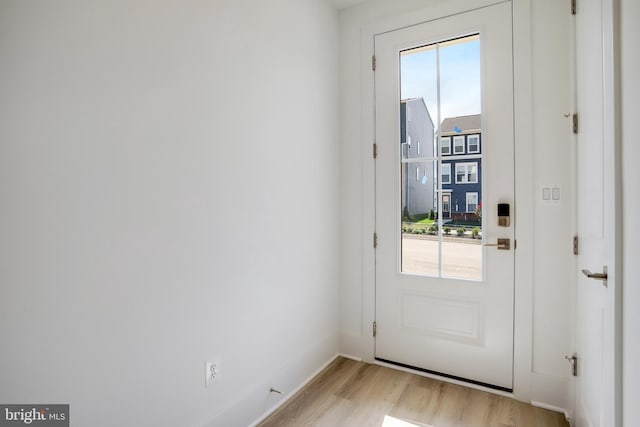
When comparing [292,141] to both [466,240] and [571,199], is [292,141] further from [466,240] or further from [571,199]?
[571,199]

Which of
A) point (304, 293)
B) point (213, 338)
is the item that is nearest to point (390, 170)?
point (304, 293)

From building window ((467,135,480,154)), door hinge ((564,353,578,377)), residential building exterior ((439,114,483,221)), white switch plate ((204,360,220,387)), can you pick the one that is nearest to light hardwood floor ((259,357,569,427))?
door hinge ((564,353,578,377))

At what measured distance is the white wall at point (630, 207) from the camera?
1.02 meters

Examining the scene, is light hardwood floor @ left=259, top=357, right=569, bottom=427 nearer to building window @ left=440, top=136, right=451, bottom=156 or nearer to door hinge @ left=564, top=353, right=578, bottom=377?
door hinge @ left=564, top=353, right=578, bottom=377

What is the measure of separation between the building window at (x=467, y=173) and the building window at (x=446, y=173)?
5 cm

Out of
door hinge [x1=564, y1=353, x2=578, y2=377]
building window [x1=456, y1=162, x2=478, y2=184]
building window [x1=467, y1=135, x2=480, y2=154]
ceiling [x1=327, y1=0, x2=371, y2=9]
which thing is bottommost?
door hinge [x1=564, y1=353, x2=578, y2=377]

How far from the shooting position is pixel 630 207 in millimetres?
1077

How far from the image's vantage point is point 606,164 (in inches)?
50.3

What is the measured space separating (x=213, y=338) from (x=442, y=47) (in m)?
2.29

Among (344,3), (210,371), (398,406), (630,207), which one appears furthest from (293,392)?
(344,3)

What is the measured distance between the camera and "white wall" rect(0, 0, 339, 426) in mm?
1066

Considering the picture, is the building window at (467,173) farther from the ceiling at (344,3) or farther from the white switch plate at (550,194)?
the ceiling at (344,3)

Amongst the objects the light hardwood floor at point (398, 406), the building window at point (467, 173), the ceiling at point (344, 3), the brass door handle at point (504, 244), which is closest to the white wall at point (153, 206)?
the light hardwood floor at point (398, 406)

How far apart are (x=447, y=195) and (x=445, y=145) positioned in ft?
1.12
